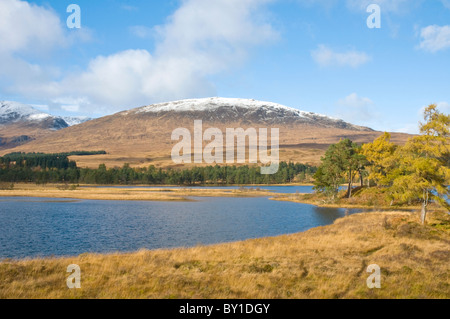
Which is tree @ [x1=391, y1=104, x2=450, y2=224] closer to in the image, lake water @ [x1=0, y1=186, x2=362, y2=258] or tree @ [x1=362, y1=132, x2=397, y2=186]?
lake water @ [x1=0, y1=186, x2=362, y2=258]

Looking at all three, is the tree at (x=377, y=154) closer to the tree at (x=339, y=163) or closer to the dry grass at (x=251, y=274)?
the tree at (x=339, y=163)

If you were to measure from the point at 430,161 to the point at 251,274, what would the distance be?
29119mm

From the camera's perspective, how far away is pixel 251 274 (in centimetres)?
2025

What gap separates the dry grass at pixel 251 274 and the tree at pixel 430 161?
33.2ft

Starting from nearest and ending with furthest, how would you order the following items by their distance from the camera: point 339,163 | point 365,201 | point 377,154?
point 365,201 → point 377,154 → point 339,163

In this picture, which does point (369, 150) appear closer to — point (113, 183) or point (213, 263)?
point (213, 263)

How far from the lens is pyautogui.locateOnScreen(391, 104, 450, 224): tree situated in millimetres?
38312

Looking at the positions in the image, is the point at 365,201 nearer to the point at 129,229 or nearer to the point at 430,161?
the point at 430,161

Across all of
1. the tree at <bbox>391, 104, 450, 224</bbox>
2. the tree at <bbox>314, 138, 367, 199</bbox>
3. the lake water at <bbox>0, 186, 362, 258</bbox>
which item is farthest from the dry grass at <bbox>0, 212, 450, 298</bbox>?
the tree at <bbox>314, 138, 367, 199</bbox>

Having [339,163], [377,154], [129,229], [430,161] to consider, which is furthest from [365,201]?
[129,229]

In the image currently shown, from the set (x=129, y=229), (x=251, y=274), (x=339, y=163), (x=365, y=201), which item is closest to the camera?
(x=251, y=274)

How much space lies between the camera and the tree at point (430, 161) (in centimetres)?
3831

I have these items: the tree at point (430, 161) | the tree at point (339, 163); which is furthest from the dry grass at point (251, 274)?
the tree at point (339, 163)
